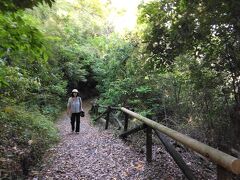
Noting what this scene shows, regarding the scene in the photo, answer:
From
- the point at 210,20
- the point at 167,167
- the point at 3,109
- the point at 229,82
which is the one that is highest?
the point at 210,20

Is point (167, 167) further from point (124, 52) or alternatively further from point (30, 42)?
point (124, 52)

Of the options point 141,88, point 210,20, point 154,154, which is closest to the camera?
point 210,20

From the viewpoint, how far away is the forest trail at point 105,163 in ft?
18.5

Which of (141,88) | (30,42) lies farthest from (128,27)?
(30,42)

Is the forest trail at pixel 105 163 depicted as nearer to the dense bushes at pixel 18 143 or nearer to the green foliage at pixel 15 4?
the dense bushes at pixel 18 143

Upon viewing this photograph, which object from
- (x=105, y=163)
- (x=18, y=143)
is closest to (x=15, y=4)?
(x=105, y=163)

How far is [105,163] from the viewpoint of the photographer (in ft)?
21.5

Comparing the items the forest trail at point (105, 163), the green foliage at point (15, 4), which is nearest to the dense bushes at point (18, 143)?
the forest trail at point (105, 163)

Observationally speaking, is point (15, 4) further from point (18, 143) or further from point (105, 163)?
point (18, 143)

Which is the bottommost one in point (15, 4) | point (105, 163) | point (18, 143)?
point (105, 163)

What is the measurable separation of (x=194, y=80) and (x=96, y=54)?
811 inches

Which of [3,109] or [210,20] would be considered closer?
[210,20]

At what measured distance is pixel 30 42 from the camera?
342 cm

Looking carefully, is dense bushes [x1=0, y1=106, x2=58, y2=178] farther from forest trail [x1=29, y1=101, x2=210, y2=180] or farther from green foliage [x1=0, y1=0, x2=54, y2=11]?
green foliage [x1=0, y1=0, x2=54, y2=11]
